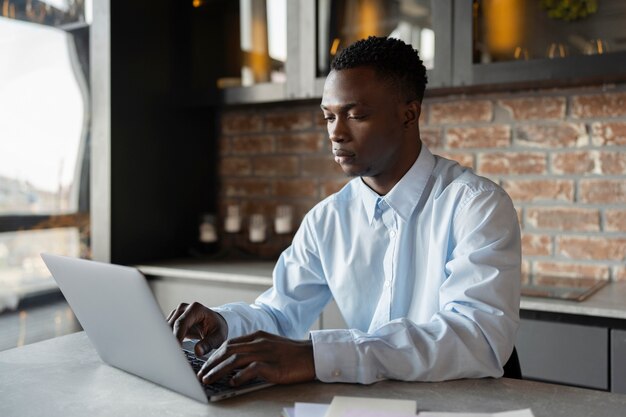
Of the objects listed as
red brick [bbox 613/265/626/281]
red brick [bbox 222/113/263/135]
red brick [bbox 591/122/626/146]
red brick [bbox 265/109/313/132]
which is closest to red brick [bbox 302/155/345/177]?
red brick [bbox 265/109/313/132]

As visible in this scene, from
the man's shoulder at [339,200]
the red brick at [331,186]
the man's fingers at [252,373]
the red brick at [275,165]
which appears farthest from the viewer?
the red brick at [275,165]

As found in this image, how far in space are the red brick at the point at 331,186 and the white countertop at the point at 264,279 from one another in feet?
1.23

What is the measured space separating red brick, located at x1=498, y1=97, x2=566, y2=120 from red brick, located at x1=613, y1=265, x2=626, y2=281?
0.53 metres

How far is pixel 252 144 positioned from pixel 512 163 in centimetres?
116

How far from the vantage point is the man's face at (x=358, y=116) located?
4.38ft

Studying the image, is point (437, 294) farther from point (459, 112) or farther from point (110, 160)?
point (110, 160)

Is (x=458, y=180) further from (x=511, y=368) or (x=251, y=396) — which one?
(x=251, y=396)

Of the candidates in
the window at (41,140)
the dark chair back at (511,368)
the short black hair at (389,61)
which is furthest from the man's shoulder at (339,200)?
the window at (41,140)

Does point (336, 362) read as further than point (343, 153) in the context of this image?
No

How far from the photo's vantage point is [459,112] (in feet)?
7.84

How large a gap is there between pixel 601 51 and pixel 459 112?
0.58 meters

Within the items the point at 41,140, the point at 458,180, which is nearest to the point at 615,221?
the point at 458,180

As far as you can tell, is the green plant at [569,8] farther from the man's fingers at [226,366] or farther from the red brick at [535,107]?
the man's fingers at [226,366]

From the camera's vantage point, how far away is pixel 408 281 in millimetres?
1369
